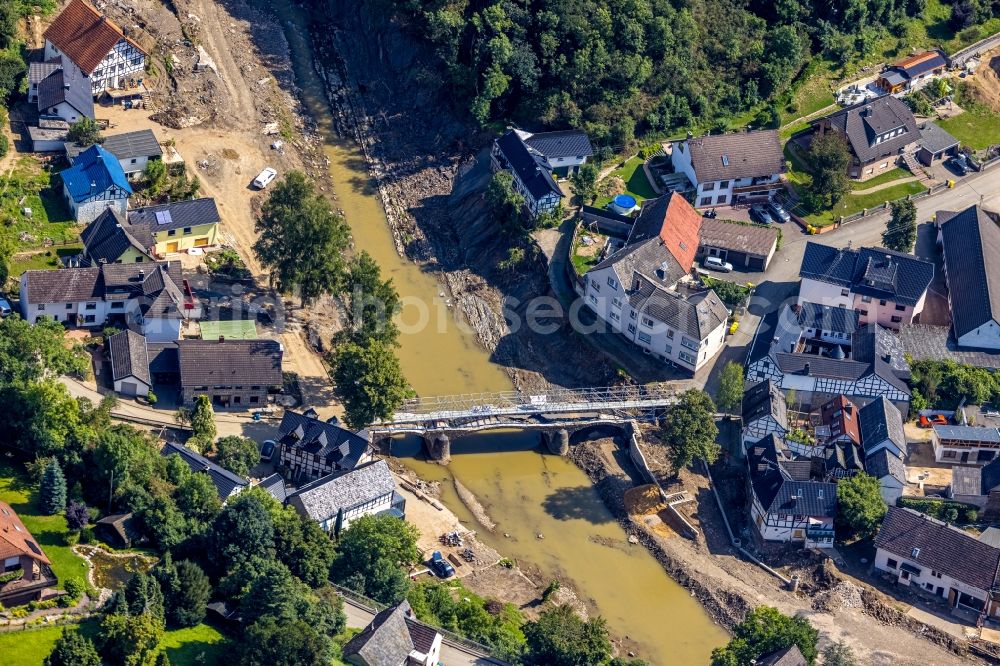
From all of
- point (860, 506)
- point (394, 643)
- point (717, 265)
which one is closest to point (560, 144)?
point (717, 265)

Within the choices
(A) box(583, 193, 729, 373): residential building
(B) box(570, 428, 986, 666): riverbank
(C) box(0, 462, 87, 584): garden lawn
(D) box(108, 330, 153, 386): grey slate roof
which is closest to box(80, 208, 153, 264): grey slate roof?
(D) box(108, 330, 153, 386): grey slate roof

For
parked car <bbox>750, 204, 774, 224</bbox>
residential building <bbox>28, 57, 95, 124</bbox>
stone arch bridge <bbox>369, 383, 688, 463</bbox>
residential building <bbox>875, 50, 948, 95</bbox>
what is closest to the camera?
stone arch bridge <bbox>369, 383, 688, 463</bbox>

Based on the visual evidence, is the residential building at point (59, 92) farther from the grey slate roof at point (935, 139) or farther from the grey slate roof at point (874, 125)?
the grey slate roof at point (935, 139)

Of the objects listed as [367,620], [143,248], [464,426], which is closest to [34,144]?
[143,248]

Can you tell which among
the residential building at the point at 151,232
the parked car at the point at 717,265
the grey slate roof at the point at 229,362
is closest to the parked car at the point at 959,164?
the parked car at the point at 717,265

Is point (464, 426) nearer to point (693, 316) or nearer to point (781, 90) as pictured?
point (693, 316)

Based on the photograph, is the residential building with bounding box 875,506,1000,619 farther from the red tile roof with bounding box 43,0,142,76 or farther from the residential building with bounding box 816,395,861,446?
the red tile roof with bounding box 43,0,142,76
